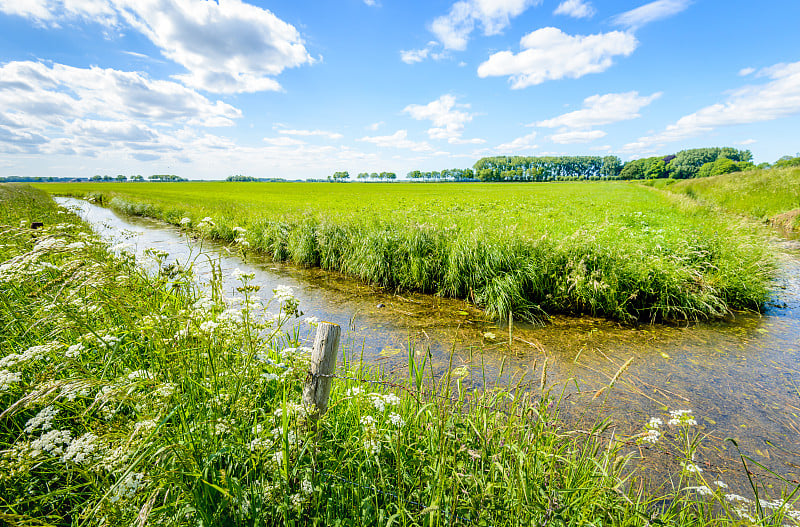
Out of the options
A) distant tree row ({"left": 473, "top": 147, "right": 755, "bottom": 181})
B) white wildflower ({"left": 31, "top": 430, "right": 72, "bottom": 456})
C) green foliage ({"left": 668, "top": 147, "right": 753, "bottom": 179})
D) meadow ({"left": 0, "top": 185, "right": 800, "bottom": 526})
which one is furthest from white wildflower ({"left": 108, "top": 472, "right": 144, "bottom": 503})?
green foliage ({"left": 668, "top": 147, "right": 753, "bottom": 179})

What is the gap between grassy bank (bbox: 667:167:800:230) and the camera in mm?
19425

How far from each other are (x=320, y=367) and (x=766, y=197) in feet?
112

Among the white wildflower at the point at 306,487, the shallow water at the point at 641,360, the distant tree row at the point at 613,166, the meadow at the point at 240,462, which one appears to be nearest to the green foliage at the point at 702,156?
the distant tree row at the point at 613,166

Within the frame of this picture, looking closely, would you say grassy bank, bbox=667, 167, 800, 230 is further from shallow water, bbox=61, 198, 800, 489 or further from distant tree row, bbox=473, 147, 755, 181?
distant tree row, bbox=473, 147, 755, 181

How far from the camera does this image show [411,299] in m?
9.41

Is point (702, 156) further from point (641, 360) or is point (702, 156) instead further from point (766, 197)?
point (641, 360)

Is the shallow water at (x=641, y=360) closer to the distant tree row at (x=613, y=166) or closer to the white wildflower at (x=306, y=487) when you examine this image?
the white wildflower at (x=306, y=487)

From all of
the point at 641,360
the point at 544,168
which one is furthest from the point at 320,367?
the point at 544,168

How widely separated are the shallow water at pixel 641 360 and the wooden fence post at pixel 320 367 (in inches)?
30.0

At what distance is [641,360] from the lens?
20.5 feet

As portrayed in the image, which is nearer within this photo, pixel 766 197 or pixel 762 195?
pixel 766 197

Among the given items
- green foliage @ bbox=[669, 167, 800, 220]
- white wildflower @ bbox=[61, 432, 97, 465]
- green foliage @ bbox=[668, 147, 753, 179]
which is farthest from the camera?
green foliage @ bbox=[668, 147, 753, 179]

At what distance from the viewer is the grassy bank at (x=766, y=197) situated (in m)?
19.4

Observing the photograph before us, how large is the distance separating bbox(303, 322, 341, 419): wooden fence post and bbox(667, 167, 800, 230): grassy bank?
25.8 metres
